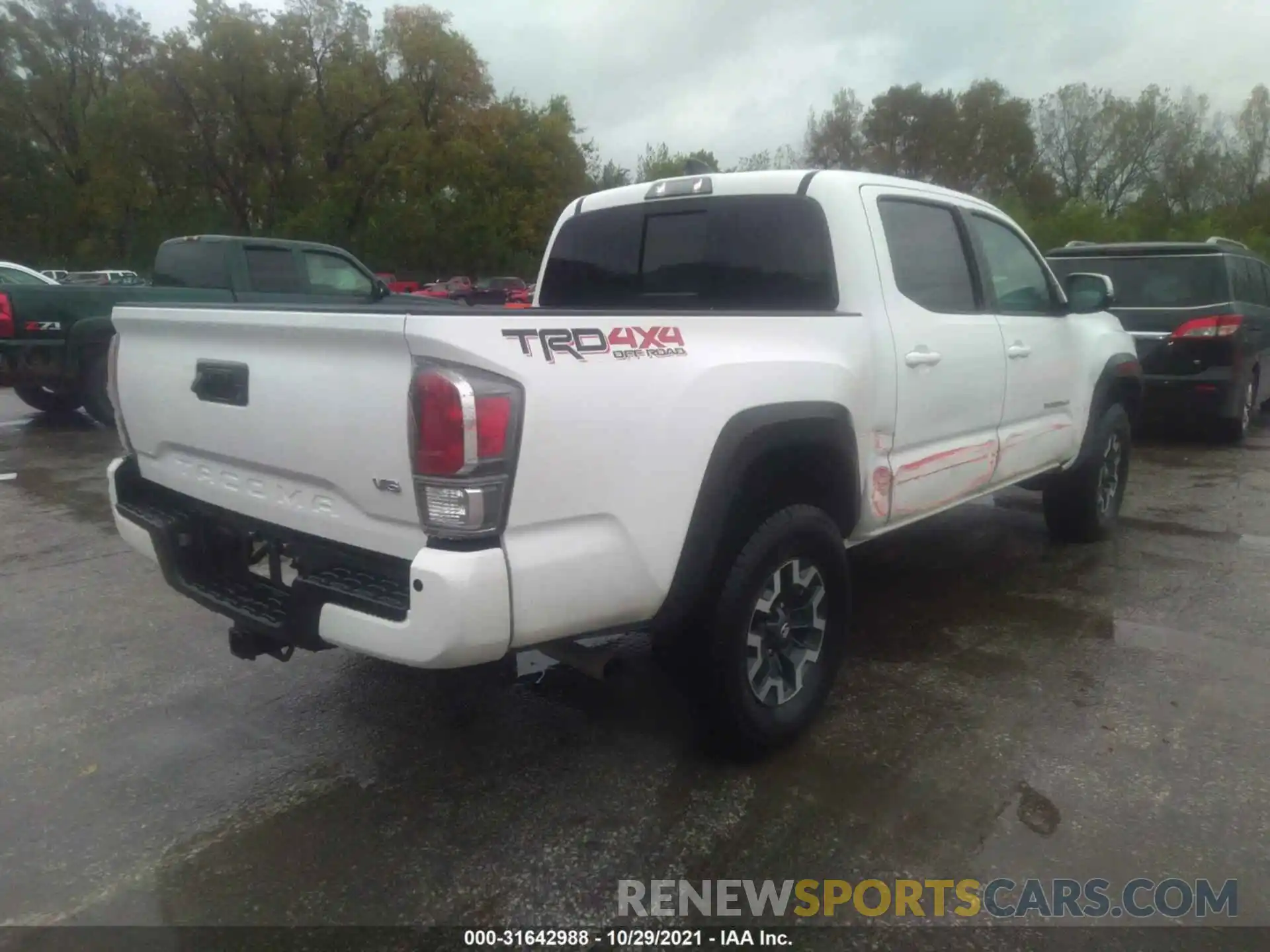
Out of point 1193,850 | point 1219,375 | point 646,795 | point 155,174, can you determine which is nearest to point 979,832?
point 1193,850

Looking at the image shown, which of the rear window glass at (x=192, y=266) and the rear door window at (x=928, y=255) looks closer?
the rear door window at (x=928, y=255)

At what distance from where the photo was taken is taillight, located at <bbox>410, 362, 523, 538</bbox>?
95.5 inches

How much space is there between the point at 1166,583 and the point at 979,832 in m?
2.98

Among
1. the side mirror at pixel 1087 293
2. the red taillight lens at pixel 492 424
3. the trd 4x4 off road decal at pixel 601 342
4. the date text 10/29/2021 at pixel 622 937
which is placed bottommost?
the date text 10/29/2021 at pixel 622 937

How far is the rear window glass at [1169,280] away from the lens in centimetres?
889

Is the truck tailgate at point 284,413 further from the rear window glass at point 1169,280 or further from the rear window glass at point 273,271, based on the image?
the rear window glass at point 1169,280

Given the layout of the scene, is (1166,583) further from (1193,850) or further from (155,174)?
(155,174)

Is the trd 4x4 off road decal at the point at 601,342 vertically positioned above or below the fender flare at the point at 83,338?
above

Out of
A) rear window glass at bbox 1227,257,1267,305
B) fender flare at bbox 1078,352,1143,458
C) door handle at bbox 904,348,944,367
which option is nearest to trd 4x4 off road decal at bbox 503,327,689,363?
door handle at bbox 904,348,944,367

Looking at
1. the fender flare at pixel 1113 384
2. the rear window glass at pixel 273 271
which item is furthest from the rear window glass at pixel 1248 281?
the rear window glass at pixel 273 271

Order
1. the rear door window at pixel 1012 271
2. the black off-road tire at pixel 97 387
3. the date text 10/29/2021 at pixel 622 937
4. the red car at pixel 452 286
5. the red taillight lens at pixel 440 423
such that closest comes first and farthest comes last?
1. the red taillight lens at pixel 440 423
2. the date text 10/29/2021 at pixel 622 937
3. the rear door window at pixel 1012 271
4. the black off-road tire at pixel 97 387
5. the red car at pixel 452 286

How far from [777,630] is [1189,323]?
7.27 m

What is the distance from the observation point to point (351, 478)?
2.68 m

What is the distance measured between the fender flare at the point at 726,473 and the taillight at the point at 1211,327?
6951mm
